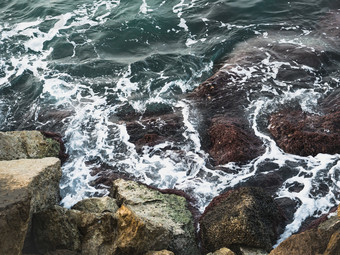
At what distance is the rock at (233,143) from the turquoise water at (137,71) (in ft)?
0.82

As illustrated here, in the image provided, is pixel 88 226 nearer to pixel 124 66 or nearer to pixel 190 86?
pixel 190 86

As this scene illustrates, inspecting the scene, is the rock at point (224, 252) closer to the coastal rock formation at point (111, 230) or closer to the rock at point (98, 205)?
Result: the coastal rock formation at point (111, 230)

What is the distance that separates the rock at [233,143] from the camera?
28.8 ft

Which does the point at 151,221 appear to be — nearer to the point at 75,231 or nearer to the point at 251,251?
the point at 75,231

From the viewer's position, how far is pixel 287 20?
14.6 metres

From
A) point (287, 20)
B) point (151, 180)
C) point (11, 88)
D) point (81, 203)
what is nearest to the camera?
point (81, 203)

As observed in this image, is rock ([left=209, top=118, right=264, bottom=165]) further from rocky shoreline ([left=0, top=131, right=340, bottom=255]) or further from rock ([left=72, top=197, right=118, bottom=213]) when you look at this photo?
rock ([left=72, top=197, right=118, bottom=213])

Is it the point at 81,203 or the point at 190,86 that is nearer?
the point at 81,203

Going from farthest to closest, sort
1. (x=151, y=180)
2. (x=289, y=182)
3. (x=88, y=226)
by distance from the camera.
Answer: (x=151, y=180)
(x=289, y=182)
(x=88, y=226)

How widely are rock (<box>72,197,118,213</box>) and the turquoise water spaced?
3.78 ft

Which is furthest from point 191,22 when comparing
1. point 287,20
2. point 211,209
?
point 211,209

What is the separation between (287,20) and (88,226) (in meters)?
11.7

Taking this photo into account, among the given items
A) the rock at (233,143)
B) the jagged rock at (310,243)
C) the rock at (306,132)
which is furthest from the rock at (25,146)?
the jagged rock at (310,243)

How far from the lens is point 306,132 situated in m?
8.92
